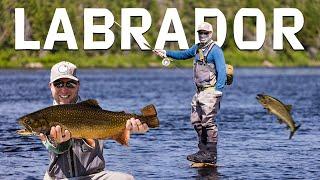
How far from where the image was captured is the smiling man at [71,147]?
9875mm

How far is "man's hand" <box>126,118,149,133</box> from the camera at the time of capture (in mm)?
9844

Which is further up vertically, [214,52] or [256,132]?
[214,52]

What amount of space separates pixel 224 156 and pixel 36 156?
3.77m

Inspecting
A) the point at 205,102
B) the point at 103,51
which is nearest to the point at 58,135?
the point at 205,102

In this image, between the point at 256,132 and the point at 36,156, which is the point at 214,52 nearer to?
the point at 36,156

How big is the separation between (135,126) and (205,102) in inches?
301

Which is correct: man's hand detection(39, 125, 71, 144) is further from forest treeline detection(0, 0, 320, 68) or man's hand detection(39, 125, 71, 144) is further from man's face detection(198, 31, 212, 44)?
forest treeline detection(0, 0, 320, 68)

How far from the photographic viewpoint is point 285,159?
19906mm

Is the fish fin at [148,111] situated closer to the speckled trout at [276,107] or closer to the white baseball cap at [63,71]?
the white baseball cap at [63,71]

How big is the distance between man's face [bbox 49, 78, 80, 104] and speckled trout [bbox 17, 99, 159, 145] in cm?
29

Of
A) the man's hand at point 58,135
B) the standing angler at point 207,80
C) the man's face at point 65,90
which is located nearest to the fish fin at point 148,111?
the man's face at point 65,90

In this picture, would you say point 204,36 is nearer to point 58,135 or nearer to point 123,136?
point 123,136

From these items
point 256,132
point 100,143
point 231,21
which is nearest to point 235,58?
point 231,21

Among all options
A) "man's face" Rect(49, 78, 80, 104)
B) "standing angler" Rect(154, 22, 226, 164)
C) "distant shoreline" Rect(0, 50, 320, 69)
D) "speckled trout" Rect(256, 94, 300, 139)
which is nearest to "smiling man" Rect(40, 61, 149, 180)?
"man's face" Rect(49, 78, 80, 104)
